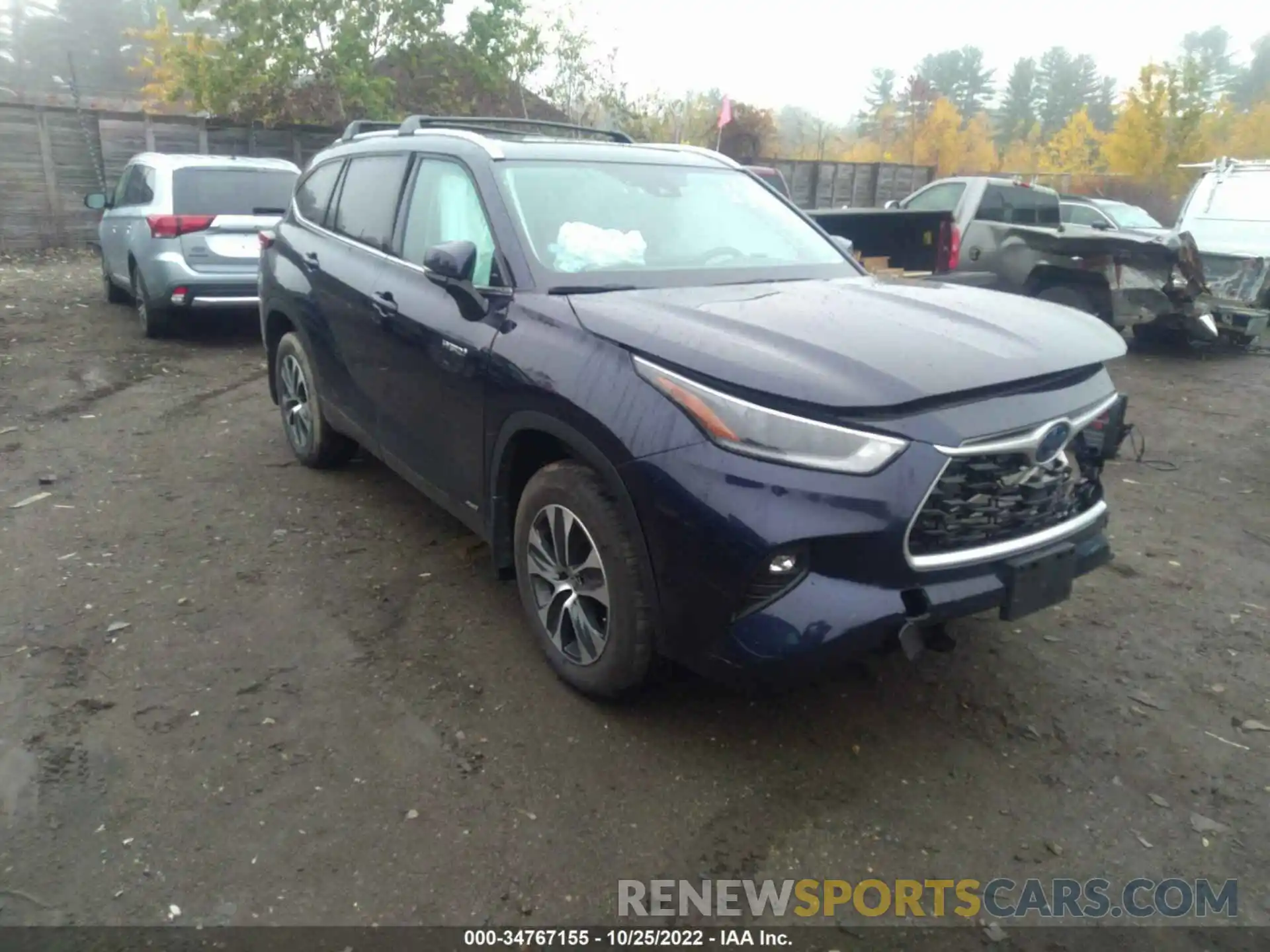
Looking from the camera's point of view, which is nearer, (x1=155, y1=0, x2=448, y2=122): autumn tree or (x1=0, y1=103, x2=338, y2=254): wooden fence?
(x1=0, y1=103, x2=338, y2=254): wooden fence

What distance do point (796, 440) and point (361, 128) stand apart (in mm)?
4057

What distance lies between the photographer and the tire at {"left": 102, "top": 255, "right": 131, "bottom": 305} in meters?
10.8

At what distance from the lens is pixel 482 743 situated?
122 inches

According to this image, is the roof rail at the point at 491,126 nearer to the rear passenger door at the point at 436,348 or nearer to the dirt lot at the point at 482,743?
the rear passenger door at the point at 436,348

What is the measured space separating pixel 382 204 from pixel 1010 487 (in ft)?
10.3

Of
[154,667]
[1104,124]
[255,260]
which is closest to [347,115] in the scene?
[255,260]

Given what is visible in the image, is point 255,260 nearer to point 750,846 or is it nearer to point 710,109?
point 750,846

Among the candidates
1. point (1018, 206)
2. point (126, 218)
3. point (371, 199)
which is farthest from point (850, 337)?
point (1018, 206)

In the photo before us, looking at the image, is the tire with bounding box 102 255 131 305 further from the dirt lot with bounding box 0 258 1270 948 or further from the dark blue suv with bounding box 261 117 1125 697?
the dark blue suv with bounding box 261 117 1125 697

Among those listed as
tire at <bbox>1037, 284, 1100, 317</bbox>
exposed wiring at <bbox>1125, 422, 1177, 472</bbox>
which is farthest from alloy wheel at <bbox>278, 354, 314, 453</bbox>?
tire at <bbox>1037, 284, 1100, 317</bbox>

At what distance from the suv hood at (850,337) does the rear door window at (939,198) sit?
7905 mm

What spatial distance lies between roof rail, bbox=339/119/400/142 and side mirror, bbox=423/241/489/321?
2049 millimetres

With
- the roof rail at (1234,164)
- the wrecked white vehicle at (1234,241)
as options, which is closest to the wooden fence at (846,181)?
the roof rail at (1234,164)

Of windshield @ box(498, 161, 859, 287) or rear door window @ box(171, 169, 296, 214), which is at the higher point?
windshield @ box(498, 161, 859, 287)
